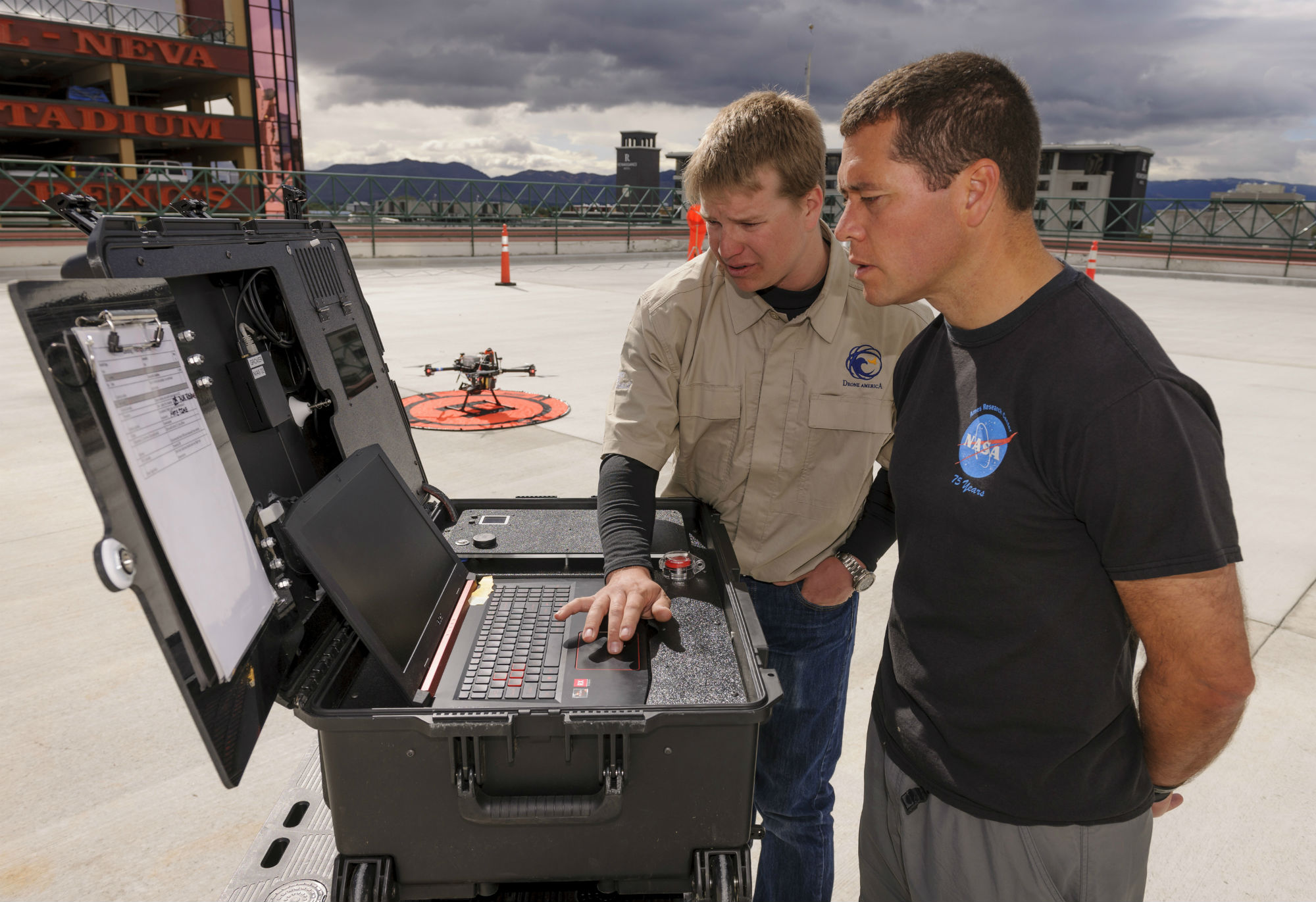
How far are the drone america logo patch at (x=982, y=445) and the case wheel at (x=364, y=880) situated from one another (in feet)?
2.71

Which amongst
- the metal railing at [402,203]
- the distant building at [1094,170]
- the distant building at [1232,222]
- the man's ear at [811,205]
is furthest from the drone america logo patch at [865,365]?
the distant building at [1094,170]

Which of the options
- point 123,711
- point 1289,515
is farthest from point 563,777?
point 1289,515

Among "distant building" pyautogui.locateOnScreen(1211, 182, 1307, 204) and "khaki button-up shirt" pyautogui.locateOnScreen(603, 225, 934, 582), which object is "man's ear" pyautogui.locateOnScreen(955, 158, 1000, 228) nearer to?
"khaki button-up shirt" pyautogui.locateOnScreen(603, 225, 934, 582)

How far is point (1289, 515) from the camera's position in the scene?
3.84 metres

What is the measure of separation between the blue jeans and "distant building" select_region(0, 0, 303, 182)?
23.8 meters

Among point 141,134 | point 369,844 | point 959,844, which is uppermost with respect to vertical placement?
point 141,134

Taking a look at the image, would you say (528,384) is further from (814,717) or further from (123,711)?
(814,717)

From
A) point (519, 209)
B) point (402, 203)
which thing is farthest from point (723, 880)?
point (519, 209)

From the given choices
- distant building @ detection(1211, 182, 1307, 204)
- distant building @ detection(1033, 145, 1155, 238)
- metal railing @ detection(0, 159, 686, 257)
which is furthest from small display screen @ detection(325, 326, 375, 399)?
distant building @ detection(1033, 145, 1155, 238)

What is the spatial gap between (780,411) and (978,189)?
2.02 ft

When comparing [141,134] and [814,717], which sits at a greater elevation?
[141,134]

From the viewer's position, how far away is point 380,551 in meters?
1.06

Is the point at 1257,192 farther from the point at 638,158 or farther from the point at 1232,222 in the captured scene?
A: the point at 638,158

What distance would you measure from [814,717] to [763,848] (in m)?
0.29
